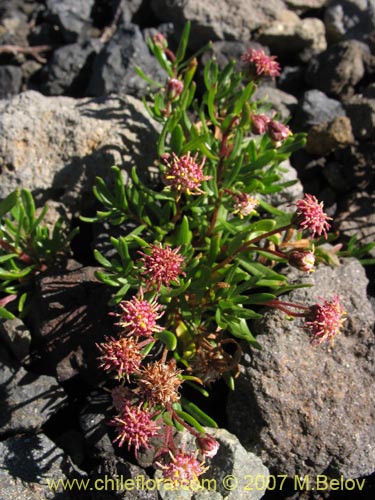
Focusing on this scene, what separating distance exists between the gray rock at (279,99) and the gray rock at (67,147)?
1.15 metres

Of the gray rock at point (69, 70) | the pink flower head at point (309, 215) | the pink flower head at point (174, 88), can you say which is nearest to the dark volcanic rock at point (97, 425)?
the pink flower head at point (309, 215)

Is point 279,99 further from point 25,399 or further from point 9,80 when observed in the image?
point 25,399

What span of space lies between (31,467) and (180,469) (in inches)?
43.8

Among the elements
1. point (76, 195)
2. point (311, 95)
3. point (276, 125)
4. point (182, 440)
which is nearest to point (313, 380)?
point (182, 440)

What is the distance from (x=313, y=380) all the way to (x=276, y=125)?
5.61 ft

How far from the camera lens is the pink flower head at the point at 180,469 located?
292 centimetres

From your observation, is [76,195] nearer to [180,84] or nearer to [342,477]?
[180,84]

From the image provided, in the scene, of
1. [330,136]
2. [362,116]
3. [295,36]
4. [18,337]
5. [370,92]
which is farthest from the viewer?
[295,36]

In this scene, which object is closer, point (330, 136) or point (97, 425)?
point (97, 425)

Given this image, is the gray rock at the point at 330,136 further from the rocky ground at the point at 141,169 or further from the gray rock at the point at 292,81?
the gray rock at the point at 292,81

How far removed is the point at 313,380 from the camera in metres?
3.62

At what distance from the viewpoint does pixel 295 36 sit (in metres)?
5.33

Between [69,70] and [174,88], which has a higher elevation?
[174,88]

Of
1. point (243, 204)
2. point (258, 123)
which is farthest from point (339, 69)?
point (243, 204)
